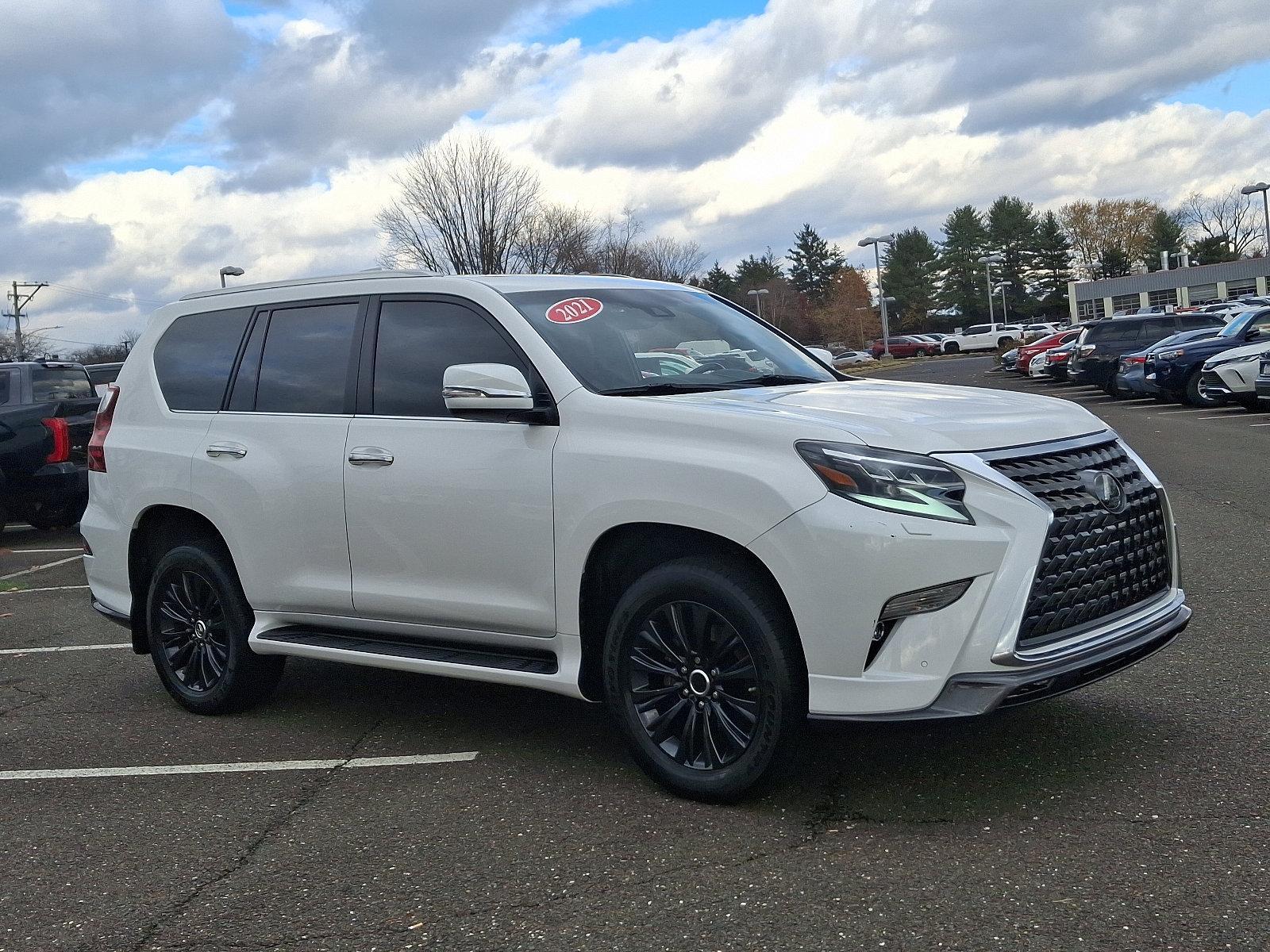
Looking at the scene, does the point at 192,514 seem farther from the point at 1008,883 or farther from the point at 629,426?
the point at 1008,883

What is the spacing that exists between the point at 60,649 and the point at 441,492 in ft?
14.3

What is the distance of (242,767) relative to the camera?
5.29m

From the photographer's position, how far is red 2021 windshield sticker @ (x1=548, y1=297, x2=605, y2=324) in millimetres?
5152

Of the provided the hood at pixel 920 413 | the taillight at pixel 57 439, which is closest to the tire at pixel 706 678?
the hood at pixel 920 413

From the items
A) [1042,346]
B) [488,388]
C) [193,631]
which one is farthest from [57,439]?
[1042,346]

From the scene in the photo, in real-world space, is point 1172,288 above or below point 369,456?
above

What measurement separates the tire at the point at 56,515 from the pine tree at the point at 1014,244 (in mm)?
120016

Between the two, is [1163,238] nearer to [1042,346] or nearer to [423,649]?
[1042,346]

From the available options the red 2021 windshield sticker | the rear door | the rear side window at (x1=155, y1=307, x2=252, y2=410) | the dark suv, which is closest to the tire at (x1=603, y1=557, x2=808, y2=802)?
the red 2021 windshield sticker

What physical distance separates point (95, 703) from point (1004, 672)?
470 cm

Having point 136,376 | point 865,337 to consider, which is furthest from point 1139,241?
point 136,376

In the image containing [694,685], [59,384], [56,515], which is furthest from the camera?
[56,515]

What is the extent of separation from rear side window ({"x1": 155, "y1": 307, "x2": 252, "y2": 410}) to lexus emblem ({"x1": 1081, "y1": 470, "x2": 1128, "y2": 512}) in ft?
12.6

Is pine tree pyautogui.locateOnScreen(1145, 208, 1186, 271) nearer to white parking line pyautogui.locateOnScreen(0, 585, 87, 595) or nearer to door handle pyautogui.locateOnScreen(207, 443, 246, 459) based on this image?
white parking line pyautogui.locateOnScreen(0, 585, 87, 595)
